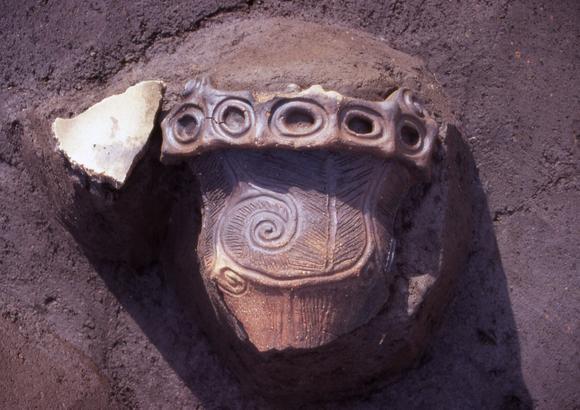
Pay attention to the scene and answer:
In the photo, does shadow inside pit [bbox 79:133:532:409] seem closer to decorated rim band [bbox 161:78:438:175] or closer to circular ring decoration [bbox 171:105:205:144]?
decorated rim band [bbox 161:78:438:175]

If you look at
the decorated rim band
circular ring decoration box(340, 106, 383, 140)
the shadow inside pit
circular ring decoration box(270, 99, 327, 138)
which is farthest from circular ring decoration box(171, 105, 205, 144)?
the shadow inside pit

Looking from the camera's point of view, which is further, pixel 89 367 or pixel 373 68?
pixel 89 367

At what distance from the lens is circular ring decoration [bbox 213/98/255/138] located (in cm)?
141

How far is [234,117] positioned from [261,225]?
24 cm

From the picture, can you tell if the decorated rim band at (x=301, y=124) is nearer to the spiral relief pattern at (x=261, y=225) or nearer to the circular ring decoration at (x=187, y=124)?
the circular ring decoration at (x=187, y=124)

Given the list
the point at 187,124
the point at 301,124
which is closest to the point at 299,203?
the point at 301,124

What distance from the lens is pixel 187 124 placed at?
1.50 m

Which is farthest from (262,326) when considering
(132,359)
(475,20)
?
(475,20)

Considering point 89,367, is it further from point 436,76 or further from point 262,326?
point 436,76

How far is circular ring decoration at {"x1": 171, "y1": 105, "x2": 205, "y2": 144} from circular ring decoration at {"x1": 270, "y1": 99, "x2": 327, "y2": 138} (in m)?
0.18

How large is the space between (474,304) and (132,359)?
939 mm

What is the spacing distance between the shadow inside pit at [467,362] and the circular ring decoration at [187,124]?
1.94 feet

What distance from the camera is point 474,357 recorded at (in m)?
1.76

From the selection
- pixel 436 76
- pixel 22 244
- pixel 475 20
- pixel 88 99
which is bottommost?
pixel 22 244
